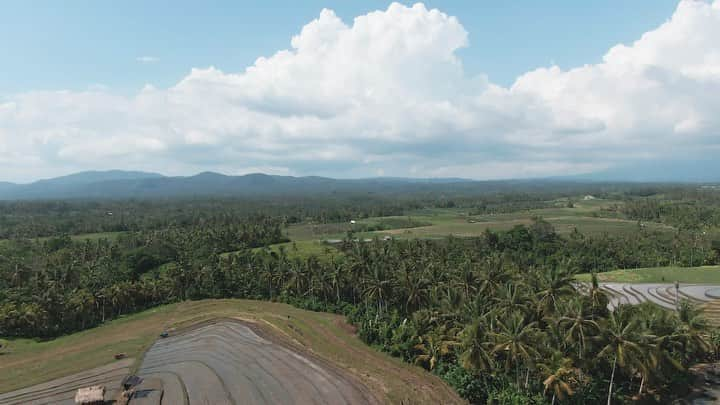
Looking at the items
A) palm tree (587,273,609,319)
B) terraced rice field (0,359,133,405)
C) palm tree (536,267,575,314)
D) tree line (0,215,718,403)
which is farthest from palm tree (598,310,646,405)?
terraced rice field (0,359,133,405)

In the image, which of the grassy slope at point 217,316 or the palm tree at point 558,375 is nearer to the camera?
the palm tree at point 558,375

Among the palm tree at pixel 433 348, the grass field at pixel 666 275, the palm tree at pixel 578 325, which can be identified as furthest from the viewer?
the grass field at pixel 666 275

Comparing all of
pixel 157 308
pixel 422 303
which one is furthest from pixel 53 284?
pixel 422 303

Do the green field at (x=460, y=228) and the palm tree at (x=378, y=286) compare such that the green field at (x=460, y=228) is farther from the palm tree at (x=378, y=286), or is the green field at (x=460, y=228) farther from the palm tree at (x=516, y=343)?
the palm tree at (x=516, y=343)

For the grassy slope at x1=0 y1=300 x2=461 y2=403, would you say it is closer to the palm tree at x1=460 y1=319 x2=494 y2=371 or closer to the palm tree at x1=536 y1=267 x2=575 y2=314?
the palm tree at x1=460 y1=319 x2=494 y2=371

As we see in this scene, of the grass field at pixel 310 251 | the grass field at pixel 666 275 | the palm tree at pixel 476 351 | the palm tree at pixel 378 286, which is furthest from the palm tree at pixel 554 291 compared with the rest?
the grass field at pixel 310 251

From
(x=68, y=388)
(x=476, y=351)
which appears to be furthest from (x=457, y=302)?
(x=68, y=388)
